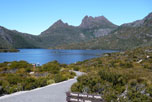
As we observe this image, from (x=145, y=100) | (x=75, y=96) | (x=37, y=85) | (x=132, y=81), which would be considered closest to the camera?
(x=145, y=100)

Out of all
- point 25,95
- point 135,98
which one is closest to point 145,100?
point 135,98

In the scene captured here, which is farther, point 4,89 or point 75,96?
point 4,89

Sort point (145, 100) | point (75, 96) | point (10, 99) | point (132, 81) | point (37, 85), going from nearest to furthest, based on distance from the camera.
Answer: point (145, 100), point (75, 96), point (10, 99), point (132, 81), point (37, 85)

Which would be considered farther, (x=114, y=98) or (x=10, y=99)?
(x=10, y=99)

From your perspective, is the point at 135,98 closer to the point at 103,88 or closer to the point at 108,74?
the point at 103,88

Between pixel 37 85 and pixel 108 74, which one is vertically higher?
pixel 108 74

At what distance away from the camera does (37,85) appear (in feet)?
46.0

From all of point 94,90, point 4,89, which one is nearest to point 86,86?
point 94,90

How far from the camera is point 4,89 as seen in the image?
1190cm

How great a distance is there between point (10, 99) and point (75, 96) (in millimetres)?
4097

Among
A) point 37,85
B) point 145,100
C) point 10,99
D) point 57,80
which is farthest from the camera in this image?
point 57,80

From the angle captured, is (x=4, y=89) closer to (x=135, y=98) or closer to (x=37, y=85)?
(x=37, y=85)

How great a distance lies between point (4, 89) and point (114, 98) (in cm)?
817

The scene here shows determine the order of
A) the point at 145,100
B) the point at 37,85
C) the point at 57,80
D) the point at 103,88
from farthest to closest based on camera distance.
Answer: the point at 57,80 < the point at 37,85 < the point at 103,88 < the point at 145,100
